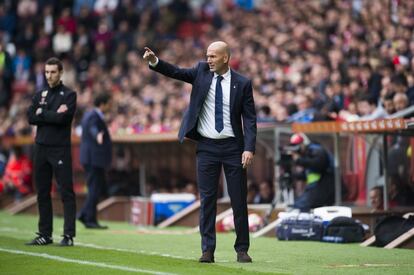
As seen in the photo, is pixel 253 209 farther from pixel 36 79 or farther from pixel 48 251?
pixel 36 79

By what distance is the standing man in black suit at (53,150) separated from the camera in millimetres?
13695

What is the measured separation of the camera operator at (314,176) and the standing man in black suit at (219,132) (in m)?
4.89

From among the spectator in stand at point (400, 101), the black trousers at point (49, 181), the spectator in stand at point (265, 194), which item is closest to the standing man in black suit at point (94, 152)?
the spectator in stand at point (265, 194)

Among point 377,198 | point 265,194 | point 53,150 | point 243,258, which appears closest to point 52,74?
point 53,150

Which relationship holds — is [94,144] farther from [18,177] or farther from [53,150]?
[18,177]

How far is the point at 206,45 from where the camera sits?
29.1m

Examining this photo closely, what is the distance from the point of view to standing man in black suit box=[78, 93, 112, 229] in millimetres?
18141

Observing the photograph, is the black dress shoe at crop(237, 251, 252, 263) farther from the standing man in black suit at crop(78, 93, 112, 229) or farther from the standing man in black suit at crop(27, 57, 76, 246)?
the standing man in black suit at crop(78, 93, 112, 229)

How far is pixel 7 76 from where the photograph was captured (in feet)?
104

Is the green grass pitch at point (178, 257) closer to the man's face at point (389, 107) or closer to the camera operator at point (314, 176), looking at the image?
the camera operator at point (314, 176)

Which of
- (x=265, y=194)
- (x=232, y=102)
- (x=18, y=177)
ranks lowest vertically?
(x=265, y=194)

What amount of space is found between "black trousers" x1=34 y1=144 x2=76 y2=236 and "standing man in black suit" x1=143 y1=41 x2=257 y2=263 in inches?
98.7

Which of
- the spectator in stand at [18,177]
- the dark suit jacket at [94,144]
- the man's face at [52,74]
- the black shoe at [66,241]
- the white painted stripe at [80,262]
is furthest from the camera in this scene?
the spectator in stand at [18,177]

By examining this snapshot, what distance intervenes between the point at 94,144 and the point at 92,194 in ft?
2.77
